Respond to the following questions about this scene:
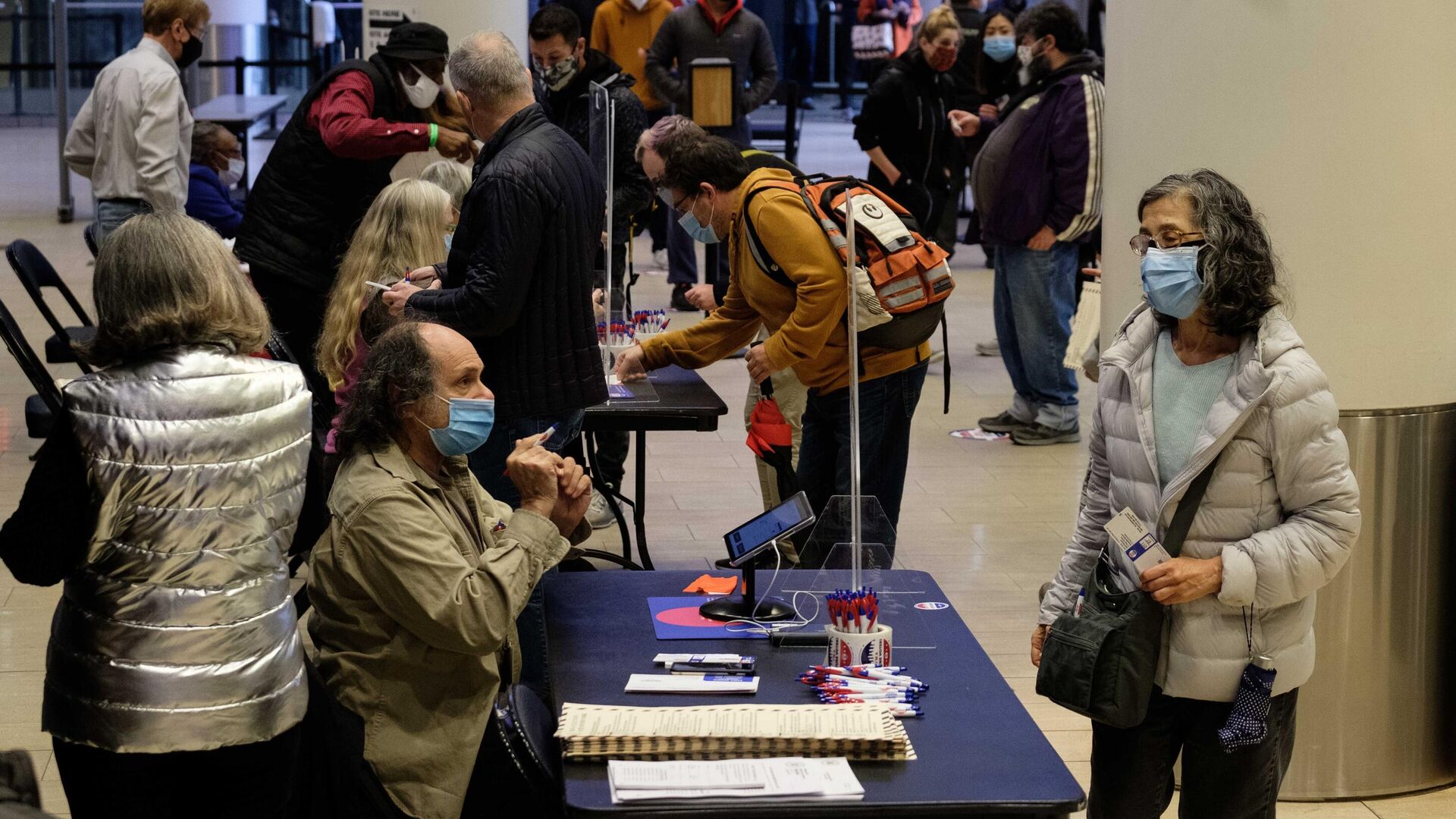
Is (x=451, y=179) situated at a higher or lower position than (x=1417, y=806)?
higher

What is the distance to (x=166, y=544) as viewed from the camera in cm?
242

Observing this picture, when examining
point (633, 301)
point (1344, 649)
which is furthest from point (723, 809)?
point (633, 301)

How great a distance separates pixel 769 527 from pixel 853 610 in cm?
24

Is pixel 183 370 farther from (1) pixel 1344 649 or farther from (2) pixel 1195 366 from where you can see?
(1) pixel 1344 649

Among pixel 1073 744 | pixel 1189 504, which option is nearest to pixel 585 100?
pixel 1073 744

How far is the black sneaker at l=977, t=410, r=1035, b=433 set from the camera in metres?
A: 7.66

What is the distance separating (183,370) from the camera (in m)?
2.46

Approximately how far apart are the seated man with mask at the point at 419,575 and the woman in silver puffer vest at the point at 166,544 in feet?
0.53

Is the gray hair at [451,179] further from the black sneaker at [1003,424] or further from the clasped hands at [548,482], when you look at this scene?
the black sneaker at [1003,424]

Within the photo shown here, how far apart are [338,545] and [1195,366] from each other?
149 cm

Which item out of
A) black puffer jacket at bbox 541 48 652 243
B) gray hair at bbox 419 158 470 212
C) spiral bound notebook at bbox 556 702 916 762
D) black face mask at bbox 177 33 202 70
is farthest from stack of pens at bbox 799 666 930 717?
black face mask at bbox 177 33 202 70

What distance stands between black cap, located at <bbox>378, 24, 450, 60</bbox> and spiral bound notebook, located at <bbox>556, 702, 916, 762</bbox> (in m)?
3.75

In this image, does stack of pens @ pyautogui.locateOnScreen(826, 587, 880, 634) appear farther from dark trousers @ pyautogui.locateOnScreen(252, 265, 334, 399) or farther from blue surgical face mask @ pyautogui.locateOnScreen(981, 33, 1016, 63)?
blue surgical face mask @ pyautogui.locateOnScreen(981, 33, 1016, 63)

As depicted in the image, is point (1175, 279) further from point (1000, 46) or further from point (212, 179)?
point (1000, 46)
